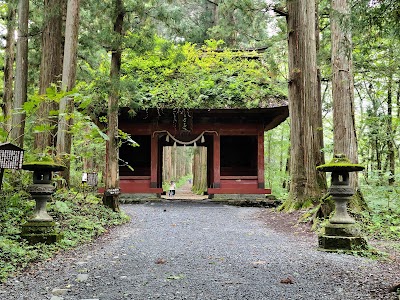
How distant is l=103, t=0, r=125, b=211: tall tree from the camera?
8438 millimetres

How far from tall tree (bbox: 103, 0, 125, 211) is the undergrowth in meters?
0.36

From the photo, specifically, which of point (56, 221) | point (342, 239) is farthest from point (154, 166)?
point (342, 239)

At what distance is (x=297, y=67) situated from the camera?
384 inches

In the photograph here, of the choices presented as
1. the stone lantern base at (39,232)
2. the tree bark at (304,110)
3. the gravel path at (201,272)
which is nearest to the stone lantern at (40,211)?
the stone lantern base at (39,232)

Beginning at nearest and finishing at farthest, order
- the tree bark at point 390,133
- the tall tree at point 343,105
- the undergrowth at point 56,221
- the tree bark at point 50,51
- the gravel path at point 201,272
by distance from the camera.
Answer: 1. the gravel path at point 201,272
2. the undergrowth at point 56,221
3. the tall tree at point 343,105
4. the tree bark at point 50,51
5. the tree bark at point 390,133

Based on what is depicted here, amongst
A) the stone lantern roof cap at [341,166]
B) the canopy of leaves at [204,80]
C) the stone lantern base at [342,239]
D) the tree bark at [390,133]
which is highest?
the canopy of leaves at [204,80]

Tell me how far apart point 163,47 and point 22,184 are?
4.46 meters

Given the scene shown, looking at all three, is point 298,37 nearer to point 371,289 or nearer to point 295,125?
point 295,125

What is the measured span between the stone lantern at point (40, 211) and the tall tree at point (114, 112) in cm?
294

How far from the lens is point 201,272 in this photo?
418 centimetres

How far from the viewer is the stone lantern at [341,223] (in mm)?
5418

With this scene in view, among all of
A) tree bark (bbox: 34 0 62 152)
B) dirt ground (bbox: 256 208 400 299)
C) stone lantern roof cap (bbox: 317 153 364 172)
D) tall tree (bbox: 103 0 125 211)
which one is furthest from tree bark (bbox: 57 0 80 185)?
stone lantern roof cap (bbox: 317 153 364 172)

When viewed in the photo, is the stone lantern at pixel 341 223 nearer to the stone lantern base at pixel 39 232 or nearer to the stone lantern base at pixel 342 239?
the stone lantern base at pixel 342 239

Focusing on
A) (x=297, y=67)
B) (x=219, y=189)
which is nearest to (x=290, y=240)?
(x=297, y=67)
